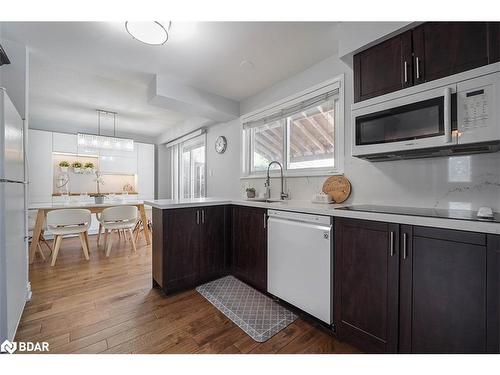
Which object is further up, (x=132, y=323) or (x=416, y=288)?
(x=416, y=288)

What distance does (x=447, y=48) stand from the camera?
1227mm

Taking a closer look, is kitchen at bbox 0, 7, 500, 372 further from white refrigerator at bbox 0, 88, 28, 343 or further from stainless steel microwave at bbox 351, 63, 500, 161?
white refrigerator at bbox 0, 88, 28, 343

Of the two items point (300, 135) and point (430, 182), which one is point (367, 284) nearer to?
point (430, 182)

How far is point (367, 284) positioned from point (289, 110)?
2.01 metres

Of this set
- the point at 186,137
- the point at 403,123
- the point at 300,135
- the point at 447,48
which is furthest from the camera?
the point at 186,137

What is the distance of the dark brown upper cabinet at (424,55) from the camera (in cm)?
113

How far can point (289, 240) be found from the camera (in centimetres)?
172

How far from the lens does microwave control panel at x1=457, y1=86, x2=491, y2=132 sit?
1081 mm

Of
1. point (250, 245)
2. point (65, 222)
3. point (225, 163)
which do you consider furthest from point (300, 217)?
point (65, 222)

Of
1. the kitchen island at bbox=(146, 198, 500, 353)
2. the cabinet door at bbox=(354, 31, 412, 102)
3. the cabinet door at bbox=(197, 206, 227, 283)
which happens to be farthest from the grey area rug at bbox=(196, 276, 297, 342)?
the cabinet door at bbox=(354, 31, 412, 102)

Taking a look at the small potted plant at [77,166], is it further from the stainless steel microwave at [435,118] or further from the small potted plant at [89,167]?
the stainless steel microwave at [435,118]

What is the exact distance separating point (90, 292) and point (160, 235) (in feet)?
2.93

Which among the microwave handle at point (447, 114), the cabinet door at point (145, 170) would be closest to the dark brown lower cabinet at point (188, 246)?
the microwave handle at point (447, 114)
